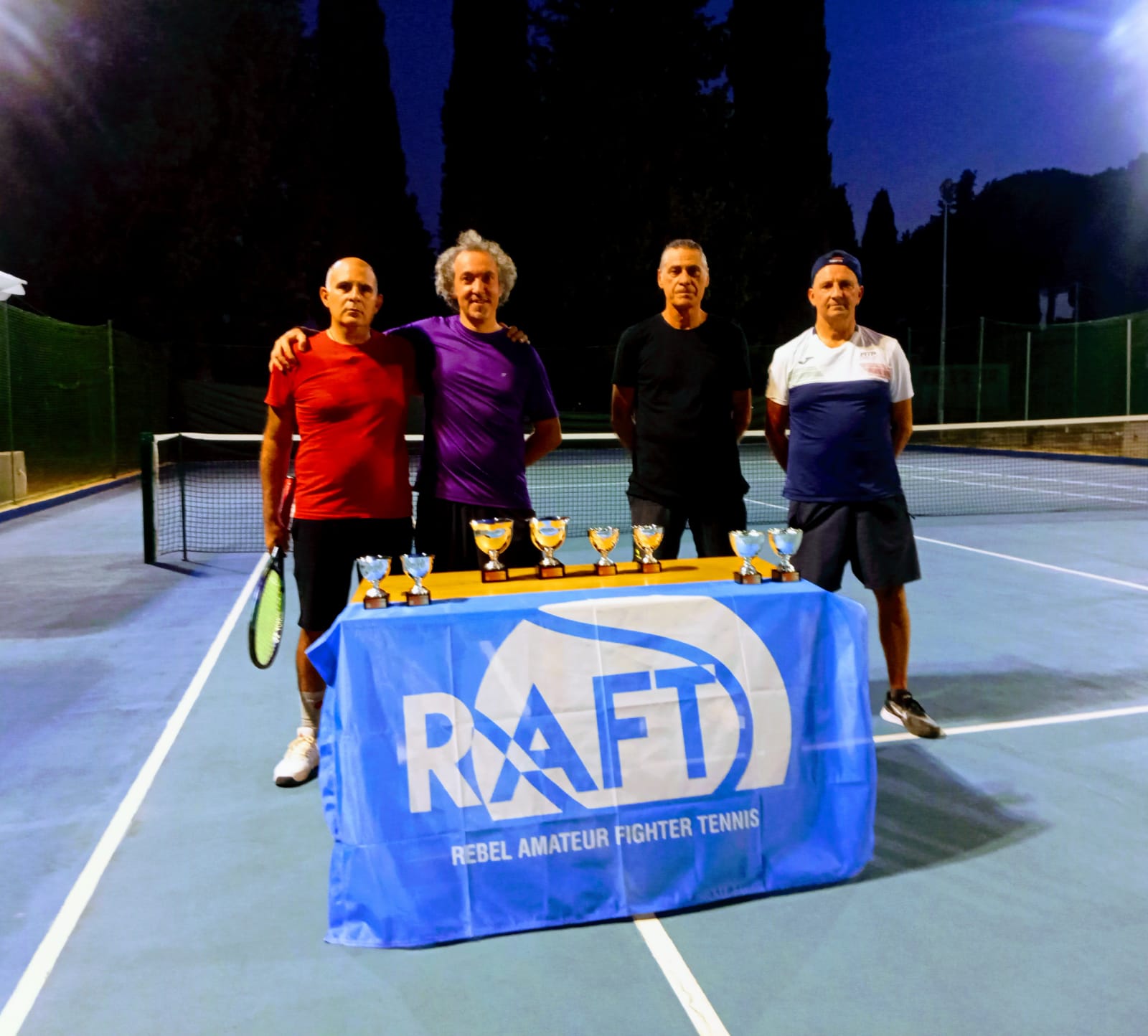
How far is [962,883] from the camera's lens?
272 centimetres

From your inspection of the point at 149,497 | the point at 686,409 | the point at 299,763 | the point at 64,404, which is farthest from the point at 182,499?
the point at 64,404

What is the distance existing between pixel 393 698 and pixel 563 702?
439 millimetres

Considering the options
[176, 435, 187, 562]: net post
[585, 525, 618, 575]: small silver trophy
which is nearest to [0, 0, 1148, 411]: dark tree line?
[176, 435, 187, 562]: net post

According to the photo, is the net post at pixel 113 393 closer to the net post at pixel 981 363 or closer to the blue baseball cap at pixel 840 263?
the blue baseball cap at pixel 840 263

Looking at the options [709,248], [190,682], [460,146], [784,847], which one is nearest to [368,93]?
[460,146]

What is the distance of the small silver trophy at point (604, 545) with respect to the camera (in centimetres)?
300

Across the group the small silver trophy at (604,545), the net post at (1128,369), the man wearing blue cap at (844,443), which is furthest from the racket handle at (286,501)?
the net post at (1128,369)

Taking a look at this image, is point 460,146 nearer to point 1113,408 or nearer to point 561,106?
point 561,106

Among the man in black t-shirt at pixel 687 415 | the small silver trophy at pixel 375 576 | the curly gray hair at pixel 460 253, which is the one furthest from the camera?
the man in black t-shirt at pixel 687 415

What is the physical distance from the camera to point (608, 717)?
262 cm

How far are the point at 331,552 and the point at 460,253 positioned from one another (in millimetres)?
1118

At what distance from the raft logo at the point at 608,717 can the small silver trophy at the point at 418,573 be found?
0.26 meters

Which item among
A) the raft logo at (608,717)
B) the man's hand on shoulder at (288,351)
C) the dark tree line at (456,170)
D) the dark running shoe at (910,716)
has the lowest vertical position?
the dark running shoe at (910,716)

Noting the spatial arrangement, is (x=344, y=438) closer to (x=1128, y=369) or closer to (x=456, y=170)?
(x=1128, y=369)
